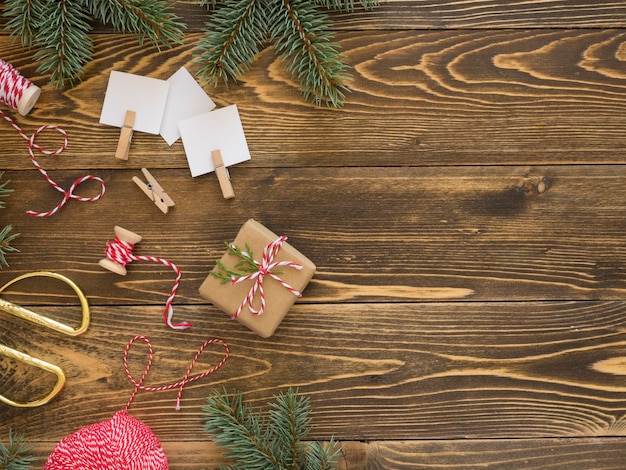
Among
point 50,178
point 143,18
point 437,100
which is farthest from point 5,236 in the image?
point 437,100

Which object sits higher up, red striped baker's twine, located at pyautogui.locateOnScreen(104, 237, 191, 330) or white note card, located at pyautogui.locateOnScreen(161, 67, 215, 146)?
white note card, located at pyautogui.locateOnScreen(161, 67, 215, 146)

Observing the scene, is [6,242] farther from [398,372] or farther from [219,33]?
[398,372]

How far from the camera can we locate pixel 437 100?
1.07 meters

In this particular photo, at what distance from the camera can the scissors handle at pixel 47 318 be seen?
1034 mm

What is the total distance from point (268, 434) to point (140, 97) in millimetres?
648

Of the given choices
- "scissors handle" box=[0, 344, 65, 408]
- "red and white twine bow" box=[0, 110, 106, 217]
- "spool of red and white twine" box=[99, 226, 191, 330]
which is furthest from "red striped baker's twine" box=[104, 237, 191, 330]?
"scissors handle" box=[0, 344, 65, 408]

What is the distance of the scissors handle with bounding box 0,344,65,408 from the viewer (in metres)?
1.02

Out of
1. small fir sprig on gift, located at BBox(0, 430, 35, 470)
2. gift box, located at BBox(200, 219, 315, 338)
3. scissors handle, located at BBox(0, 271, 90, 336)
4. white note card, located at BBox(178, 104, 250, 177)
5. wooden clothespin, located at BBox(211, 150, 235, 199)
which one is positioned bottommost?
small fir sprig on gift, located at BBox(0, 430, 35, 470)

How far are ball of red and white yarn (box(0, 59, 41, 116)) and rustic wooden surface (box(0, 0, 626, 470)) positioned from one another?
0.10 ft

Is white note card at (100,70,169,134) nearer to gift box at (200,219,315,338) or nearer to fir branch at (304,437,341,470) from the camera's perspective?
gift box at (200,219,315,338)

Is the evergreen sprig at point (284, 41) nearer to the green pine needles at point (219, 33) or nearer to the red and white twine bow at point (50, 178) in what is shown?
the green pine needles at point (219, 33)

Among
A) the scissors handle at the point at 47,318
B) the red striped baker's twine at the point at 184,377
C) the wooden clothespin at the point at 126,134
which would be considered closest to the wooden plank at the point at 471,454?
the red striped baker's twine at the point at 184,377

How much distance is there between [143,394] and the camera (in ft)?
3.48

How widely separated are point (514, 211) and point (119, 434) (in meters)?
0.79
